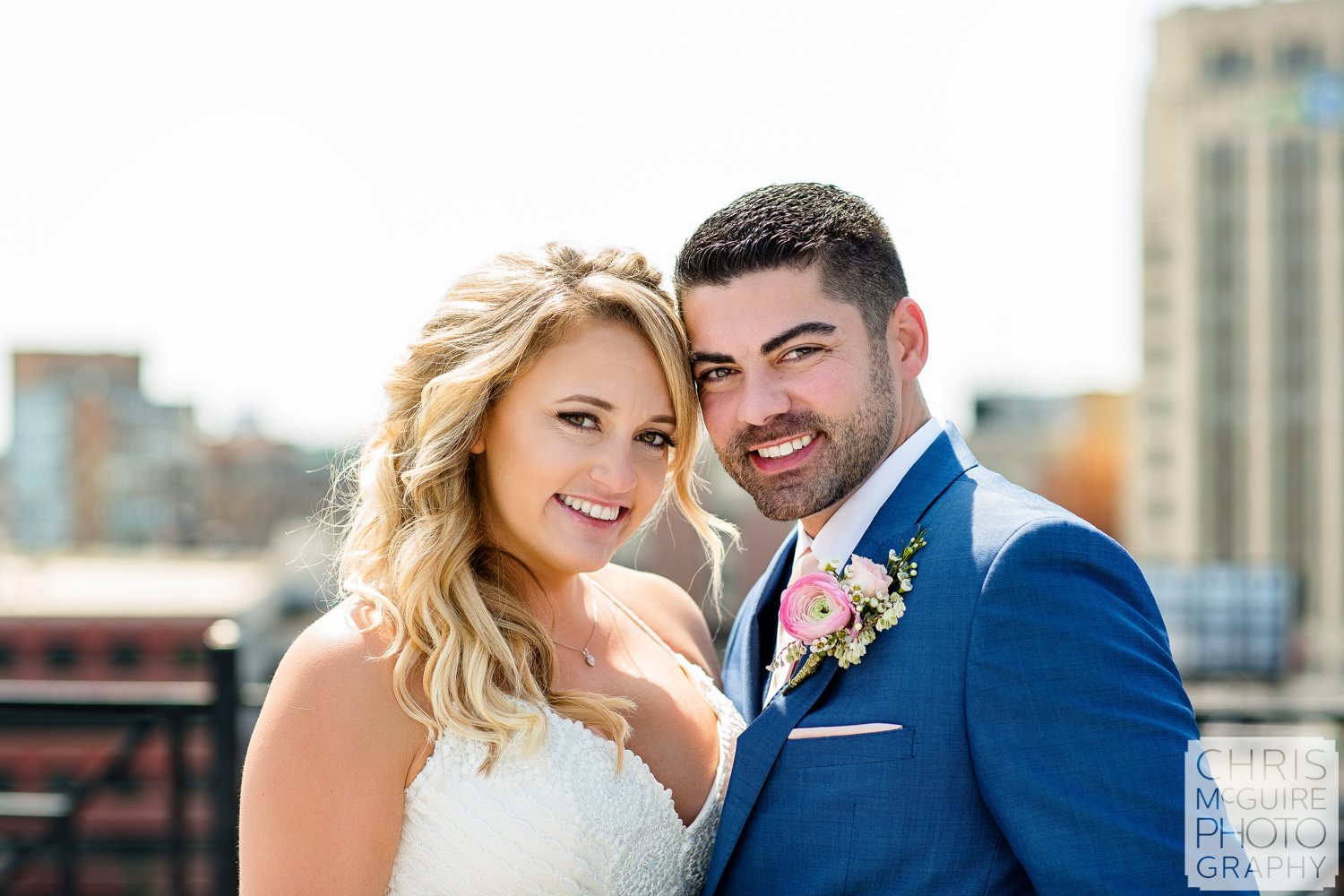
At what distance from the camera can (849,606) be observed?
8.63 ft

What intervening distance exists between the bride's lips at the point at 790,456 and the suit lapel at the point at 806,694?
0.22 m

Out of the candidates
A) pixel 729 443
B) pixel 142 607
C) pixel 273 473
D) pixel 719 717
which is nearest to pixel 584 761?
pixel 719 717

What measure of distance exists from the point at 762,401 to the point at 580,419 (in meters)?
0.46

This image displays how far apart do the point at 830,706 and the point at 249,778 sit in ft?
4.13

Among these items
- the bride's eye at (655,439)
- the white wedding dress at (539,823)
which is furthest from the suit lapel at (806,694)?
the bride's eye at (655,439)

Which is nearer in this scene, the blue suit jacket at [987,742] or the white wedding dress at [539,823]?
the blue suit jacket at [987,742]

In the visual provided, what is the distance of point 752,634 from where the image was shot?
3342 mm

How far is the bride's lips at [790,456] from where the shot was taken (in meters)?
2.92

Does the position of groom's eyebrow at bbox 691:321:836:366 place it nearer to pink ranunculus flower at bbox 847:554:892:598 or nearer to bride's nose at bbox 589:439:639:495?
bride's nose at bbox 589:439:639:495

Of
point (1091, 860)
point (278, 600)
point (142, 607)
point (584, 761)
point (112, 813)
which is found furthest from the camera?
point (278, 600)

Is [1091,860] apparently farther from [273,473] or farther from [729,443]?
[273,473]

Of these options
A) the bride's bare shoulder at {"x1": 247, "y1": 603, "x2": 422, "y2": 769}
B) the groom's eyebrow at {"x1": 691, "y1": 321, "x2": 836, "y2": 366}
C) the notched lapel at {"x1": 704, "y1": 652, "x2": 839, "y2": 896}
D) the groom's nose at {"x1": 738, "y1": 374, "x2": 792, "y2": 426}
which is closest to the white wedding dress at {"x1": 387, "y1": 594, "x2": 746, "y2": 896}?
the bride's bare shoulder at {"x1": 247, "y1": 603, "x2": 422, "y2": 769}

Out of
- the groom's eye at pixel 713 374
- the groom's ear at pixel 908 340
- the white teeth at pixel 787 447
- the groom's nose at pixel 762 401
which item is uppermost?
the groom's ear at pixel 908 340

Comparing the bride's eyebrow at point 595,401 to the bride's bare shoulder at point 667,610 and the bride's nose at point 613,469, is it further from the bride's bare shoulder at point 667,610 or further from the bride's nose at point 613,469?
the bride's bare shoulder at point 667,610
